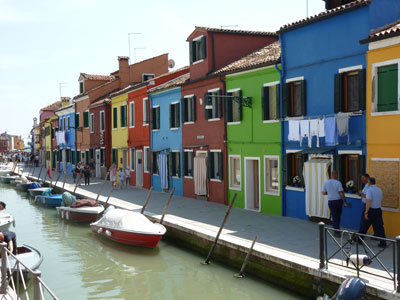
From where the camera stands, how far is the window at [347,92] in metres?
13.5

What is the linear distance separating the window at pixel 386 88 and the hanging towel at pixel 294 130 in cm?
265

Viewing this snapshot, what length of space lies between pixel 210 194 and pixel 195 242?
6.56 m

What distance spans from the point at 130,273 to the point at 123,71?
24.1 meters

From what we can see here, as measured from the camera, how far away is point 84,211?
20.4 metres

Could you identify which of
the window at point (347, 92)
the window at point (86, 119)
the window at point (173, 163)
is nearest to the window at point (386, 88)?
the window at point (347, 92)

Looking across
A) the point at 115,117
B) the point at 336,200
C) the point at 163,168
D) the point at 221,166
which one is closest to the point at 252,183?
the point at 221,166

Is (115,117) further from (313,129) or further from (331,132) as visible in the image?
(331,132)

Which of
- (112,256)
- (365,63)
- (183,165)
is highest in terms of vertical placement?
(365,63)

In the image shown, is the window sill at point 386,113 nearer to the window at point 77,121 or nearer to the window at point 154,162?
the window at point 154,162

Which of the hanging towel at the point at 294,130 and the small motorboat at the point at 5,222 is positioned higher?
the hanging towel at the point at 294,130

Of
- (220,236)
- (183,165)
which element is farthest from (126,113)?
(220,236)

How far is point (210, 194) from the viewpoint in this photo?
67.7 ft

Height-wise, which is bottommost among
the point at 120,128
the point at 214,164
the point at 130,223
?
the point at 130,223

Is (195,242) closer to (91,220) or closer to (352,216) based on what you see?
(352,216)
